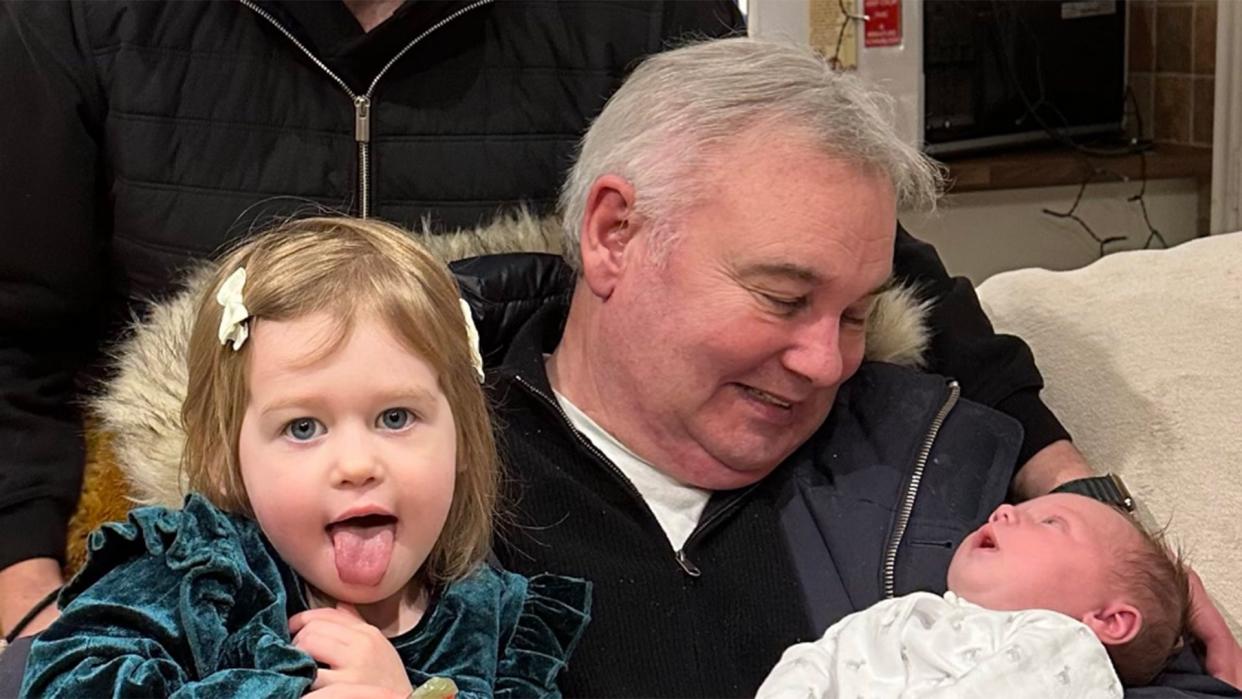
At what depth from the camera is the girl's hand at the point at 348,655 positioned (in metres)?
1.04

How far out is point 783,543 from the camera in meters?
1.46

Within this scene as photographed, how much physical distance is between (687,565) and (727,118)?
0.42 metres

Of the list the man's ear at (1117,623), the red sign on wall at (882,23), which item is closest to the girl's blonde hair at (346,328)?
the man's ear at (1117,623)

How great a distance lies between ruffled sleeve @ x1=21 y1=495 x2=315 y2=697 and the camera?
100 cm

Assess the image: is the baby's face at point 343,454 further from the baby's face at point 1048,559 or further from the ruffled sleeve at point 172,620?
the baby's face at point 1048,559

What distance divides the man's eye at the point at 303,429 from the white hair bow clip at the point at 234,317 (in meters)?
0.07

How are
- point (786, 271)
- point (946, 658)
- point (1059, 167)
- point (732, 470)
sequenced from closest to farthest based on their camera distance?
point (946, 658), point (786, 271), point (732, 470), point (1059, 167)

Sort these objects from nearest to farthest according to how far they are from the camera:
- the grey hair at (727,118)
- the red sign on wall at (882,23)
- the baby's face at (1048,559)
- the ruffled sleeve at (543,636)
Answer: the ruffled sleeve at (543,636) < the baby's face at (1048,559) < the grey hair at (727,118) < the red sign on wall at (882,23)

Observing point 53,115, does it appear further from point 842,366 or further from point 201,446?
point 842,366

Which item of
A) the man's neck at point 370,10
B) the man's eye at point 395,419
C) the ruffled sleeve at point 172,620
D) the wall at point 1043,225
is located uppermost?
the man's neck at point 370,10

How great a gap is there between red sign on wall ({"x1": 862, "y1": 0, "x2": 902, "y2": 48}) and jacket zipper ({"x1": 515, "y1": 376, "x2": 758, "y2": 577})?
6.96 ft

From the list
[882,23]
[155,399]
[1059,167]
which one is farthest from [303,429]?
[1059,167]

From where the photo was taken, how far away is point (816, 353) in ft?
4.51

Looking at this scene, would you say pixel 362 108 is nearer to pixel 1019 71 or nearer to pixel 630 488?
pixel 630 488
